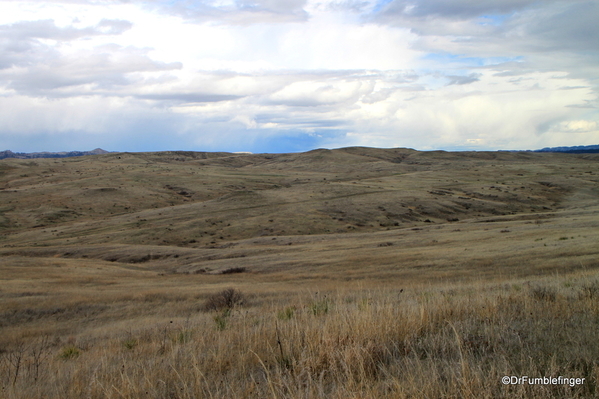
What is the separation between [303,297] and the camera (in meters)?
16.4

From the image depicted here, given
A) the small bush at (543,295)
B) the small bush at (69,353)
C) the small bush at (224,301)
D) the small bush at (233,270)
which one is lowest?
the small bush at (233,270)

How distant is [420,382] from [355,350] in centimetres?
109

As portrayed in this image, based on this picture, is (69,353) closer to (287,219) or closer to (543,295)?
(543,295)

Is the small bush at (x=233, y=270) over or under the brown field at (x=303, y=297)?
under

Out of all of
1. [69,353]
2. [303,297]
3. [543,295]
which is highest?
[543,295]

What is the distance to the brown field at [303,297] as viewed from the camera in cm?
512

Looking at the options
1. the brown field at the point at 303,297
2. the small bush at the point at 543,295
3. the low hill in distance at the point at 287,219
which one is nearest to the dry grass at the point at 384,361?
the brown field at the point at 303,297

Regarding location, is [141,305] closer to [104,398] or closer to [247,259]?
[104,398]

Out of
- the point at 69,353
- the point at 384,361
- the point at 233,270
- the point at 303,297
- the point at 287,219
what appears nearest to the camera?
the point at 384,361

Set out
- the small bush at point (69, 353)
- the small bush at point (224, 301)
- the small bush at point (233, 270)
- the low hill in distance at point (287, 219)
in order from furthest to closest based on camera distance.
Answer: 1. the low hill in distance at point (287, 219)
2. the small bush at point (233, 270)
3. the small bush at point (224, 301)
4. the small bush at point (69, 353)

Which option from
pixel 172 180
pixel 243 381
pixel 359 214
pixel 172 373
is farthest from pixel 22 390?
pixel 172 180

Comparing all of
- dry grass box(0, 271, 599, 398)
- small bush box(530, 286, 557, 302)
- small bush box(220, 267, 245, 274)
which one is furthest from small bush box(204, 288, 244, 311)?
small bush box(220, 267, 245, 274)

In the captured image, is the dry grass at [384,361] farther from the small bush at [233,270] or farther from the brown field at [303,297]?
the small bush at [233,270]

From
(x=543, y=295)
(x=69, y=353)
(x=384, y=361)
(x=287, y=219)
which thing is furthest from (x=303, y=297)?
(x=287, y=219)
